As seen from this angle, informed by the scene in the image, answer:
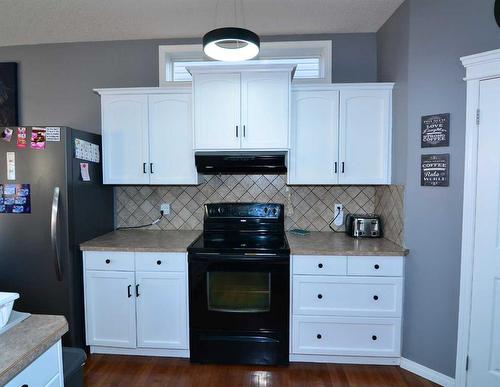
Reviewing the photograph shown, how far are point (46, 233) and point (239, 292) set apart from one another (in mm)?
1451

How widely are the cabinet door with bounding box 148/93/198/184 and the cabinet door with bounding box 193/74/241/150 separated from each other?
0.16 metres

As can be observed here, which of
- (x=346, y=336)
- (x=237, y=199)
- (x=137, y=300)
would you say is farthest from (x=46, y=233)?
(x=346, y=336)

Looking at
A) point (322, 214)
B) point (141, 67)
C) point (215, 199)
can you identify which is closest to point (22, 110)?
point (141, 67)

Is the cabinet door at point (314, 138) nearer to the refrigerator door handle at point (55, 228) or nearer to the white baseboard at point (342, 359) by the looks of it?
the white baseboard at point (342, 359)

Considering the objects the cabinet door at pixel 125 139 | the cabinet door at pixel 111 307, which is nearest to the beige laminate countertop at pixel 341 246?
the cabinet door at pixel 111 307

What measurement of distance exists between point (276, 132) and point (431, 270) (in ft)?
4.91

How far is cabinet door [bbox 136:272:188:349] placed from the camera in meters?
2.18

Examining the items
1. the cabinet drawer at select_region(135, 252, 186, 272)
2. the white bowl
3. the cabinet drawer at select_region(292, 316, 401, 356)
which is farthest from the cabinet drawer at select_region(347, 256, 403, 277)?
the white bowl

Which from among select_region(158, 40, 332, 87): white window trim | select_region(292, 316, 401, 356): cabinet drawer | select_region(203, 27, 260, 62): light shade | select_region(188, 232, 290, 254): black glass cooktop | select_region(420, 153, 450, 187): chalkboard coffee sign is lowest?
select_region(292, 316, 401, 356): cabinet drawer

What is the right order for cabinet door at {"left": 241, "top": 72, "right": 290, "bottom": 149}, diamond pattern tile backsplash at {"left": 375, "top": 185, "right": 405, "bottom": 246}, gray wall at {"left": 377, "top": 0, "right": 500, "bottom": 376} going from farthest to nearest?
cabinet door at {"left": 241, "top": 72, "right": 290, "bottom": 149} → diamond pattern tile backsplash at {"left": 375, "top": 185, "right": 405, "bottom": 246} → gray wall at {"left": 377, "top": 0, "right": 500, "bottom": 376}

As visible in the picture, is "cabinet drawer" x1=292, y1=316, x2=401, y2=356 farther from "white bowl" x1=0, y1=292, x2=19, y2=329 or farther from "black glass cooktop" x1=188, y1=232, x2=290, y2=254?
"white bowl" x1=0, y1=292, x2=19, y2=329

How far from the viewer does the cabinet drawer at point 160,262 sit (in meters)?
2.17

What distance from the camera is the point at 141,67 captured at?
278 cm

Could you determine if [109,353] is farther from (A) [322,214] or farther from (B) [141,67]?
(B) [141,67]
